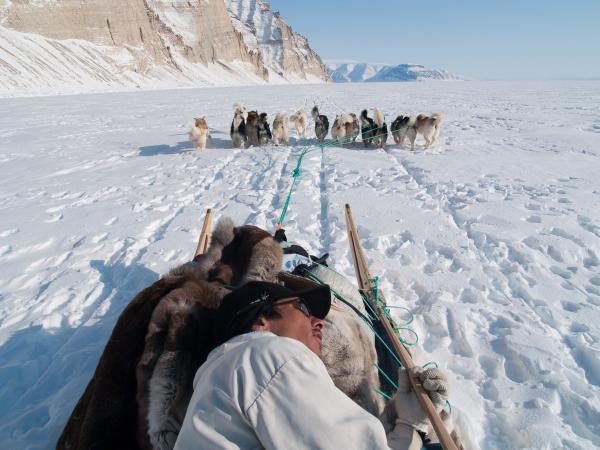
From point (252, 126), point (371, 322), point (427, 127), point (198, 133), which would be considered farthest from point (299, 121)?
point (371, 322)

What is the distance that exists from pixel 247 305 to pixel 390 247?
9.43 feet

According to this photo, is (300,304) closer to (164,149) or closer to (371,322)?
(371,322)

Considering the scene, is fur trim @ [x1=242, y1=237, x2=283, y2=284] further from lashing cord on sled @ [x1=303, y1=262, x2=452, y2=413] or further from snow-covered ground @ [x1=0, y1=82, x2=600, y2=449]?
snow-covered ground @ [x1=0, y1=82, x2=600, y2=449]

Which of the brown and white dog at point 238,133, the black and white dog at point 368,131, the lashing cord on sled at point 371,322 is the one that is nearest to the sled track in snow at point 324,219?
the lashing cord on sled at point 371,322

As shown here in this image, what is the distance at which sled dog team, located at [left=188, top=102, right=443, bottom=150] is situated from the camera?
8.34 meters

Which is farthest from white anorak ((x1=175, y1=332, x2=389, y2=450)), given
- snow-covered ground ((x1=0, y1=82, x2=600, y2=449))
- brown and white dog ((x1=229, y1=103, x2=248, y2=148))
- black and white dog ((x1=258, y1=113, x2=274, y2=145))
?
black and white dog ((x1=258, y1=113, x2=274, y2=145))

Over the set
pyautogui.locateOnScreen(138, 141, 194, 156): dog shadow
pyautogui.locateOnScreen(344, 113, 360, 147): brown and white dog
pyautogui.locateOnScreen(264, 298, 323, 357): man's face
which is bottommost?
pyautogui.locateOnScreen(138, 141, 194, 156): dog shadow

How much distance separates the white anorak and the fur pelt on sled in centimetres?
36

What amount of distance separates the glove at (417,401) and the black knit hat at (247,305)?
0.51 m

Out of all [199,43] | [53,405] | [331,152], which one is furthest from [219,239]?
[199,43]

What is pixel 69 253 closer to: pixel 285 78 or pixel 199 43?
pixel 199 43

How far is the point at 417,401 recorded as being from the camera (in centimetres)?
157

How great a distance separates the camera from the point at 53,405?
222cm

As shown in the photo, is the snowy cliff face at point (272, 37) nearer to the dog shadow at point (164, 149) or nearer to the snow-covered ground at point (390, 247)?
the dog shadow at point (164, 149)
